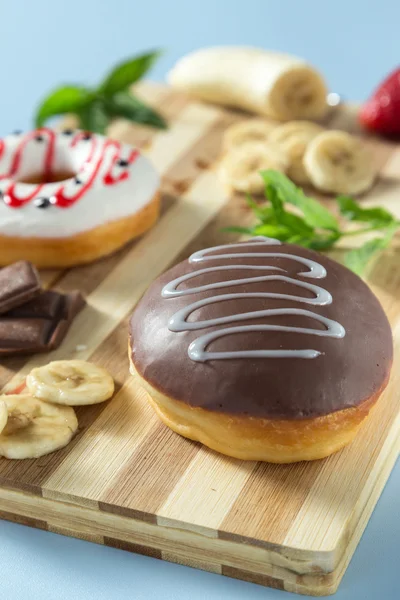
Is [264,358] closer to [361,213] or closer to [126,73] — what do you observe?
[361,213]

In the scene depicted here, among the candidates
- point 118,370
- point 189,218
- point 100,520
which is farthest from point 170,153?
point 100,520

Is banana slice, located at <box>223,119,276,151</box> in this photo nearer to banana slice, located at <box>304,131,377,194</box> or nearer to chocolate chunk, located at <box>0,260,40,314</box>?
banana slice, located at <box>304,131,377,194</box>

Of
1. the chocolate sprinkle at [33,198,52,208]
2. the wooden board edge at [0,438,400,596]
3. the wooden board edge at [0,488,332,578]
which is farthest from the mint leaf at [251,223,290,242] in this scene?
the wooden board edge at [0,488,332,578]

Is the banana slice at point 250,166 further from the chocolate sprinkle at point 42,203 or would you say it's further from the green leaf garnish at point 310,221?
the chocolate sprinkle at point 42,203

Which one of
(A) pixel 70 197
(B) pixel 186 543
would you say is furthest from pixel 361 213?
(B) pixel 186 543

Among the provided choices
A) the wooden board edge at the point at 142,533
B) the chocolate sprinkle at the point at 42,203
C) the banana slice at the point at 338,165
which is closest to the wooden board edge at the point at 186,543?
the wooden board edge at the point at 142,533

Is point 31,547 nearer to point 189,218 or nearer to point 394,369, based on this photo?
point 394,369
